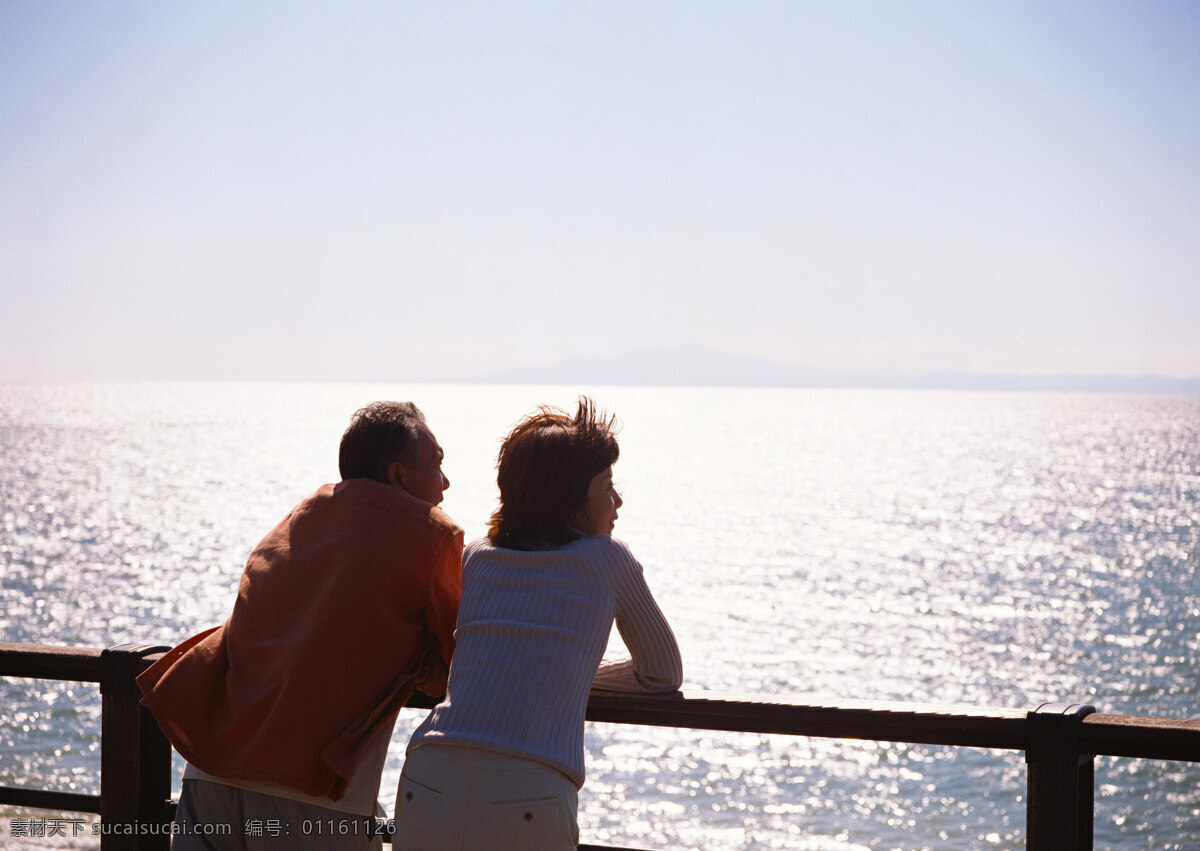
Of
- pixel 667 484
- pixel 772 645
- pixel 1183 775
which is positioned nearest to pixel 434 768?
pixel 1183 775

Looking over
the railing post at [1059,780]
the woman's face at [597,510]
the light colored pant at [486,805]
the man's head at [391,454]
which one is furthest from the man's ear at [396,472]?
the railing post at [1059,780]

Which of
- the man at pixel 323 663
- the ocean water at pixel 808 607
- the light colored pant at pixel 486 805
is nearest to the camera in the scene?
the light colored pant at pixel 486 805

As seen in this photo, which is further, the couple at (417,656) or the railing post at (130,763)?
the railing post at (130,763)

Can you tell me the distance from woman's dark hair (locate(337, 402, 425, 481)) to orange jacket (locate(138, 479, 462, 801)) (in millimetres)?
72

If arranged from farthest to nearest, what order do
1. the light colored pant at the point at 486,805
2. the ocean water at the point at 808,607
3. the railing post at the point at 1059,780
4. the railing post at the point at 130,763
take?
the ocean water at the point at 808,607
the railing post at the point at 130,763
the railing post at the point at 1059,780
the light colored pant at the point at 486,805

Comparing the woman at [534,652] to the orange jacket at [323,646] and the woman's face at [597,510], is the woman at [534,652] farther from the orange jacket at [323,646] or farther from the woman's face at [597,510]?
the orange jacket at [323,646]

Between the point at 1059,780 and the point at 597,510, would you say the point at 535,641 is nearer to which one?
the point at 597,510

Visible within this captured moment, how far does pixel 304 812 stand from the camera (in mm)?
2322

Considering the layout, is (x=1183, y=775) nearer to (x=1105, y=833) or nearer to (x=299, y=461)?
(x=1105, y=833)

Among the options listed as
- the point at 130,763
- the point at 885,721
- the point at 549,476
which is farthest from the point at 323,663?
the point at 885,721

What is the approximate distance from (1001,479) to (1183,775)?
55397 millimetres

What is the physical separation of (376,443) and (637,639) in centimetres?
66

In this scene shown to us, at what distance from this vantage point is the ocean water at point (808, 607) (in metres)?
14.5

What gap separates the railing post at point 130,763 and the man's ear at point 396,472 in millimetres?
891
